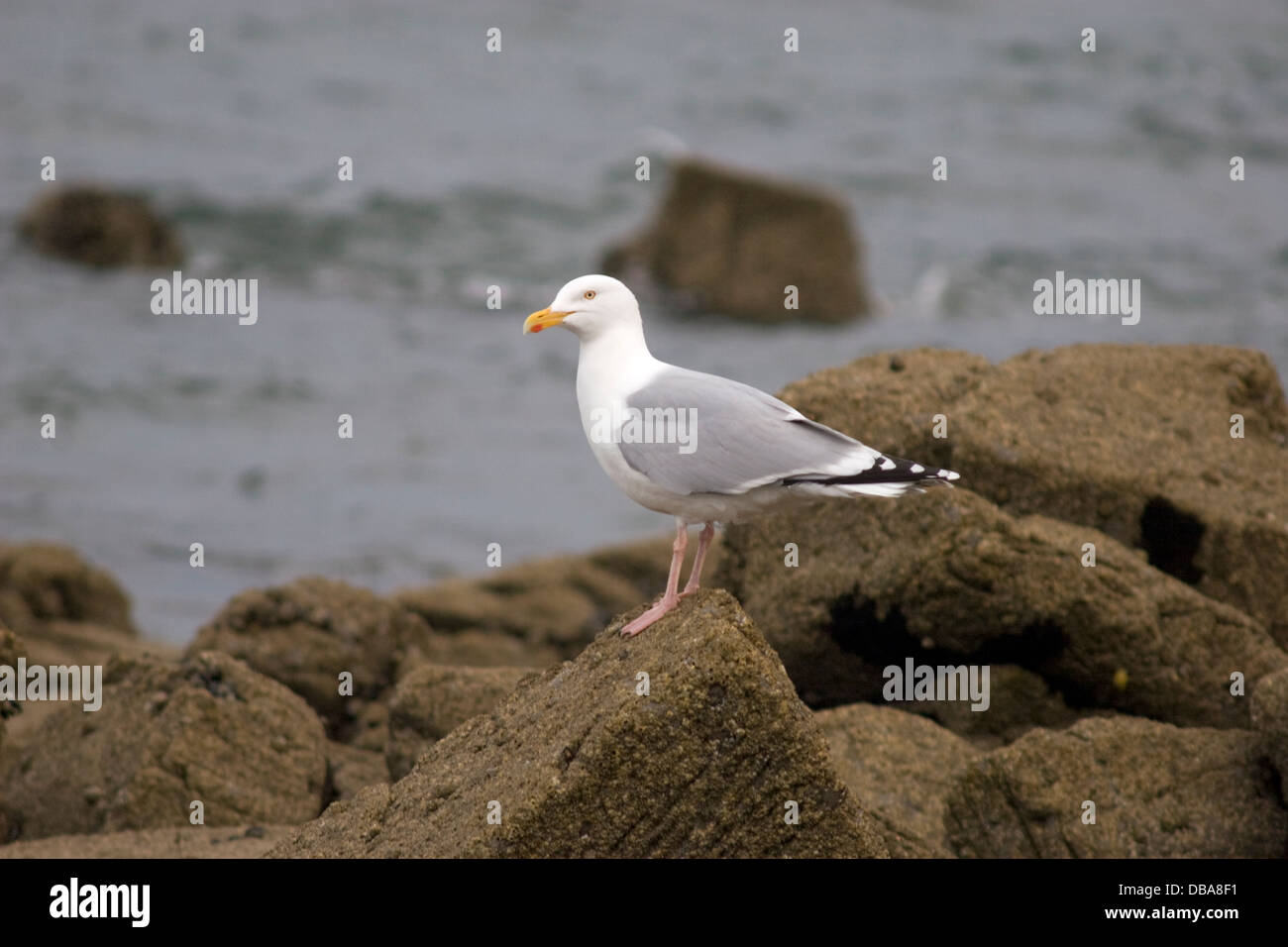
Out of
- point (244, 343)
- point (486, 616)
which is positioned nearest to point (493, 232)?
point (244, 343)

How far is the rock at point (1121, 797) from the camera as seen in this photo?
19.7ft

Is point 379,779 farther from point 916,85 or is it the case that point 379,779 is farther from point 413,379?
point 916,85

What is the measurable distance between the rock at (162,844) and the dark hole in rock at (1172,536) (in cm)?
397

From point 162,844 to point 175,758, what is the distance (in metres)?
0.53

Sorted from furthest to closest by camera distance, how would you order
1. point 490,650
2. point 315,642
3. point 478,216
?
1. point 478,216
2. point 490,650
3. point 315,642

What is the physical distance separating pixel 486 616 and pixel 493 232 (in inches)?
636

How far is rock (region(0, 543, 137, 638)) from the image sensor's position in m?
10.8

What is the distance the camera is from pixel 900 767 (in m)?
6.77

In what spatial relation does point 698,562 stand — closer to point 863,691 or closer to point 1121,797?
point 1121,797

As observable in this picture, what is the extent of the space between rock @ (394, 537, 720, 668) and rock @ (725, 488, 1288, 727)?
2.08 m

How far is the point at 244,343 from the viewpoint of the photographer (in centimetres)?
2000

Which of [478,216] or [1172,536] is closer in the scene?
[1172,536]

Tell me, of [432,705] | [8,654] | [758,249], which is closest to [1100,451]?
[432,705]

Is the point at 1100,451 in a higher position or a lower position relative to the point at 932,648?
higher
